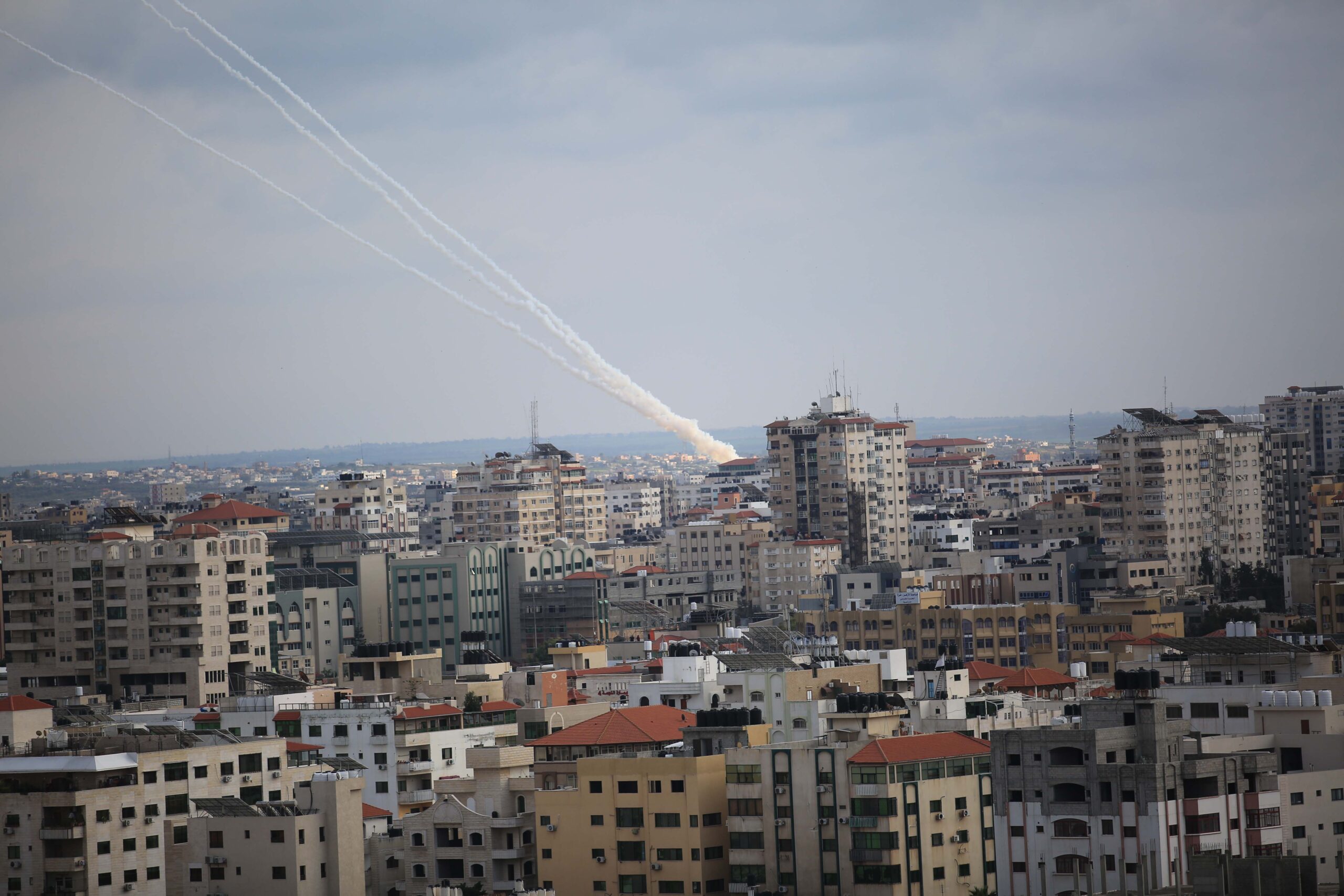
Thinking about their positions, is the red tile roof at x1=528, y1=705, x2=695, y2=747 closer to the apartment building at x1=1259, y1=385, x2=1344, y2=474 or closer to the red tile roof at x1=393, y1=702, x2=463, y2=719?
the red tile roof at x1=393, y1=702, x2=463, y2=719

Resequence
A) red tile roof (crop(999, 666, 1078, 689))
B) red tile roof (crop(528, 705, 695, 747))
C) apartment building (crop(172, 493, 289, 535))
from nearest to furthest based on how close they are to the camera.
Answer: red tile roof (crop(528, 705, 695, 747)) → red tile roof (crop(999, 666, 1078, 689)) → apartment building (crop(172, 493, 289, 535))

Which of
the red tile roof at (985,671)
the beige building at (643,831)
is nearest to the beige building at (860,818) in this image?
the beige building at (643,831)

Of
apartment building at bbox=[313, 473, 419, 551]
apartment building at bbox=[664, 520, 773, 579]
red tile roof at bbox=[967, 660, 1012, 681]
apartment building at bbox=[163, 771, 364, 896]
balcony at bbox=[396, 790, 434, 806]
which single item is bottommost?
balcony at bbox=[396, 790, 434, 806]

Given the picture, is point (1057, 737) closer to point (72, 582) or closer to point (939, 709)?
point (939, 709)

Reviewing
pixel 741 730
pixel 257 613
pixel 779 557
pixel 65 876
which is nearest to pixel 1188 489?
pixel 779 557

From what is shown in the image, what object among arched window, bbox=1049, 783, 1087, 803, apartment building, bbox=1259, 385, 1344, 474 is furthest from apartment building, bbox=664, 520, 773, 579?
arched window, bbox=1049, 783, 1087, 803

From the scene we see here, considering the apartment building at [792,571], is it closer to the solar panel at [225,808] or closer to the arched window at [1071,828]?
the solar panel at [225,808]
